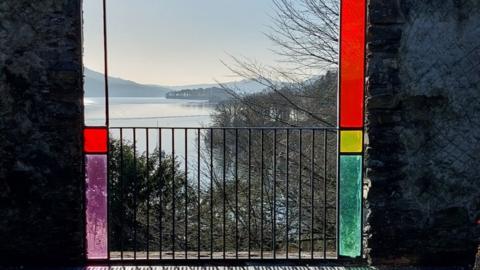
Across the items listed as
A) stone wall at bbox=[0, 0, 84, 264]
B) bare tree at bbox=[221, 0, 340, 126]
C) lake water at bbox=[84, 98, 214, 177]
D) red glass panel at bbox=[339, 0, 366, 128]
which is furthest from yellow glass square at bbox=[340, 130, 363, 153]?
bare tree at bbox=[221, 0, 340, 126]

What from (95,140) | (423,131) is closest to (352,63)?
(423,131)

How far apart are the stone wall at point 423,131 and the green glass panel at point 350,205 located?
0.32ft

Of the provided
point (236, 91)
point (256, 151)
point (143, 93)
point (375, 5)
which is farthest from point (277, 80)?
point (143, 93)

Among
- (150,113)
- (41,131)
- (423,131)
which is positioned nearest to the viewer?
(41,131)

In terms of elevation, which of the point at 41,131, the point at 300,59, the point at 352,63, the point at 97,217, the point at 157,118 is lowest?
the point at 97,217

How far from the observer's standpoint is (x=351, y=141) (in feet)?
10.9

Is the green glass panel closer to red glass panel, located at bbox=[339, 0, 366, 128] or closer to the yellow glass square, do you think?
the yellow glass square

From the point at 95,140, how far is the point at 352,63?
188cm

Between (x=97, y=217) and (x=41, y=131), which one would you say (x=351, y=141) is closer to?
(x=97, y=217)

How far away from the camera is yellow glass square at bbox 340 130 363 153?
3.29 m

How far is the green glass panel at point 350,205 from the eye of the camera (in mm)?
3336

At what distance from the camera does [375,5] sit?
3143 mm

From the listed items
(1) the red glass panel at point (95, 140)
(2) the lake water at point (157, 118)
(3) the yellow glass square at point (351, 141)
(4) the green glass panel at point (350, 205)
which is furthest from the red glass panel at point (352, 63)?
(1) the red glass panel at point (95, 140)

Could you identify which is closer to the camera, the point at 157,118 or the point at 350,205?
the point at 350,205
